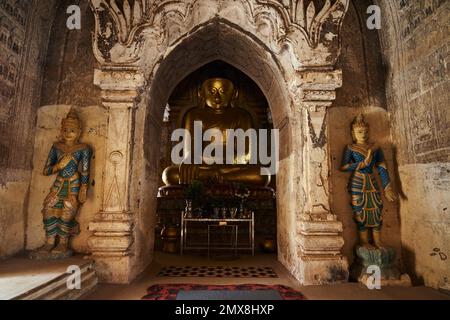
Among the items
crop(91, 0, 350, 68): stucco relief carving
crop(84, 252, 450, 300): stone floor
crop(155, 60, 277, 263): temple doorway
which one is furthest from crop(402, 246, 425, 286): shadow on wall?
crop(91, 0, 350, 68): stucco relief carving

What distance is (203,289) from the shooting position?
132 inches

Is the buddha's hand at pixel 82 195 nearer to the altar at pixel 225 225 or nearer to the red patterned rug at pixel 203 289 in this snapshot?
the red patterned rug at pixel 203 289

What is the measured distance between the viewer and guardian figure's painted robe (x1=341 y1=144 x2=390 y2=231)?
12.9ft

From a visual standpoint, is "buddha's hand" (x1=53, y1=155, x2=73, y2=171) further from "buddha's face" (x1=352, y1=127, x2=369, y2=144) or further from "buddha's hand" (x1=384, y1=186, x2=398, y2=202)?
"buddha's hand" (x1=384, y1=186, x2=398, y2=202)

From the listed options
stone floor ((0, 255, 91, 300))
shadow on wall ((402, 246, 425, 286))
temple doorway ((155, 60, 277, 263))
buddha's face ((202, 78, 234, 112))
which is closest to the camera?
stone floor ((0, 255, 91, 300))

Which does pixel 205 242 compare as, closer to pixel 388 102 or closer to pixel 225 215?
pixel 225 215

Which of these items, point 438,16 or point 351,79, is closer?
point 438,16

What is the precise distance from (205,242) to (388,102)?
4170 mm

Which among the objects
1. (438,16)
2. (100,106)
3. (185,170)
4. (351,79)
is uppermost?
(438,16)

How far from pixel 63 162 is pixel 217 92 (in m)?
5.99

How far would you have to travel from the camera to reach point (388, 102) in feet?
14.7

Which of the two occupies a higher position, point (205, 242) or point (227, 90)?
point (227, 90)

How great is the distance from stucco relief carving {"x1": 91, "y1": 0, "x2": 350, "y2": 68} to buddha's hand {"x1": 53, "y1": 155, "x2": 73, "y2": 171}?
1.38 m
